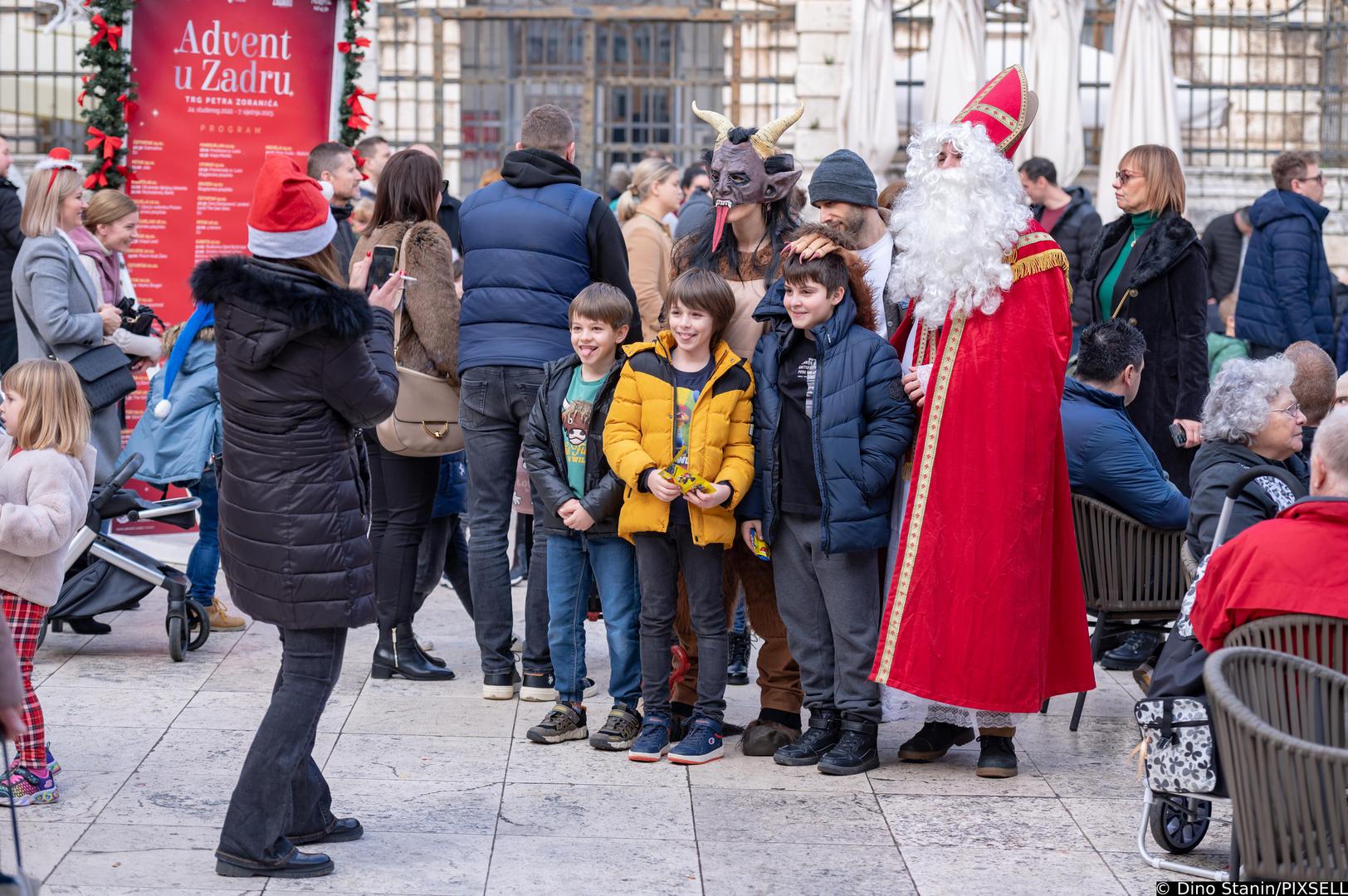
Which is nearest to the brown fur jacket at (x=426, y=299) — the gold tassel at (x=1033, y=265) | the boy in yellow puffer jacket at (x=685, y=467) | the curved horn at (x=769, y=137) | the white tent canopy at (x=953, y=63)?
the boy in yellow puffer jacket at (x=685, y=467)

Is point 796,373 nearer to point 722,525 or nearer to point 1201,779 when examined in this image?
point 722,525

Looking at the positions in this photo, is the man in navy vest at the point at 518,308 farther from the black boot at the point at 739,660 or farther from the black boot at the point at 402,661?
the black boot at the point at 739,660

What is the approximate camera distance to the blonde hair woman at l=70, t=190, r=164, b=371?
702cm

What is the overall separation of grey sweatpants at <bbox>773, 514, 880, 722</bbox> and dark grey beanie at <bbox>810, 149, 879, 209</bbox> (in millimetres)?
1090

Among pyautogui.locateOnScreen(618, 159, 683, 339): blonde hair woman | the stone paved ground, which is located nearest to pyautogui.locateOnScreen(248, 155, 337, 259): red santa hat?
the stone paved ground

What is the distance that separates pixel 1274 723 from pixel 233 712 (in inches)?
147

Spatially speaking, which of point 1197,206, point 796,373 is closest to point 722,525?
point 796,373

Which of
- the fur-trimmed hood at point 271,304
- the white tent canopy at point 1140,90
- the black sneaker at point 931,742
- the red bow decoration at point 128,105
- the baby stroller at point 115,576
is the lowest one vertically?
the black sneaker at point 931,742

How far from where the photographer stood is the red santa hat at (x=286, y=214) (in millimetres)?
4105

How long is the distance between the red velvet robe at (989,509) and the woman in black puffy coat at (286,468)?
5.94 feet

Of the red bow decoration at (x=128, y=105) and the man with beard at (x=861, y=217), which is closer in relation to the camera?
the man with beard at (x=861, y=217)

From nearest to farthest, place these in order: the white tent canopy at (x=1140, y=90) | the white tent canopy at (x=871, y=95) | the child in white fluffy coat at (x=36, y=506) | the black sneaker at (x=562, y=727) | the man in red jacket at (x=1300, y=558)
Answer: the man in red jacket at (x=1300, y=558), the child in white fluffy coat at (x=36, y=506), the black sneaker at (x=562, y=727), the white tent canopy at (x=1140, y=90), the white tent canopy at (x=871, y=95)

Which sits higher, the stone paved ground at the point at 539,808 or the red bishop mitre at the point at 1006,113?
the red bishop mitre at the point at 1006,113

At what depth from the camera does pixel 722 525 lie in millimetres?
5160
